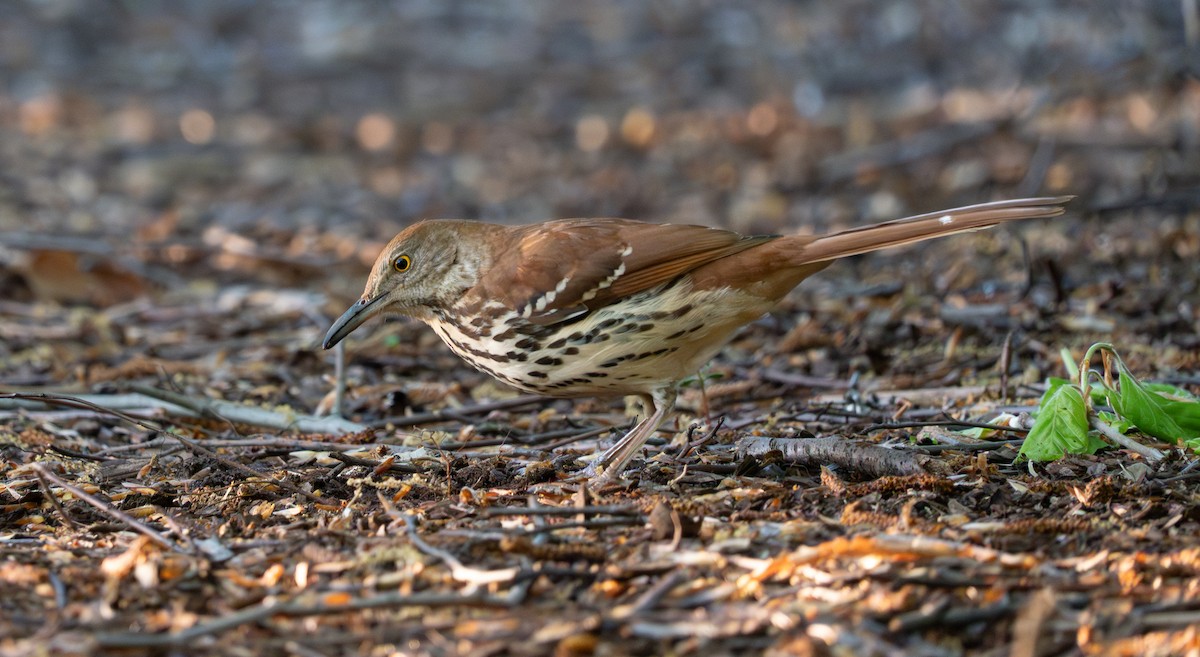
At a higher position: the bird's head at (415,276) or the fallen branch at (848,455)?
the bird's head at (415,276)

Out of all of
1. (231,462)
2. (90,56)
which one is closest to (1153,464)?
(231,462)

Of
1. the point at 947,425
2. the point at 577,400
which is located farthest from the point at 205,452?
the point at 947,425

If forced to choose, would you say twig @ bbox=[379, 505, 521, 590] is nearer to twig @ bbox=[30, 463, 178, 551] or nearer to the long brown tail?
twig @ bbox=[30, 463, 178, 551]

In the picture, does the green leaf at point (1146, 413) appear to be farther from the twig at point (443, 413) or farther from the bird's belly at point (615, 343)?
the twig at point (443, 413)

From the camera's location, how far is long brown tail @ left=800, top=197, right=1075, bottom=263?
3736 mm

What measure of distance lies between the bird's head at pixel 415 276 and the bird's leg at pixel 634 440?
0.75 meters

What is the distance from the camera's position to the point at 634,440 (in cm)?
385

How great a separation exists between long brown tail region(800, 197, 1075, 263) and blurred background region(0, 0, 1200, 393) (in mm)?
1556

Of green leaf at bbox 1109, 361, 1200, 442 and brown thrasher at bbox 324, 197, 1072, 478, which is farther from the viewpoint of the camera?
brown thrasher at bbox 324, 197, 1072, 478

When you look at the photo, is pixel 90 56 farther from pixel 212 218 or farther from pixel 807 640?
pixel 807 640

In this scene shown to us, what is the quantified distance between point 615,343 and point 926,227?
101 centimetres

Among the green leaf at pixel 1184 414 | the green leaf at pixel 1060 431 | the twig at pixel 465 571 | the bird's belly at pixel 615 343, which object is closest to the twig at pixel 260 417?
the bird's belly at pixel 615 343

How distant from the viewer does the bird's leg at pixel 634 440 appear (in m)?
3.70

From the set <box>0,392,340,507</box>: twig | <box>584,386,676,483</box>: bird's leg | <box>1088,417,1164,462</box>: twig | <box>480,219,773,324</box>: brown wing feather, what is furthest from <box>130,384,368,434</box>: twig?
<box>1088,417,1164,462</box>: twig
